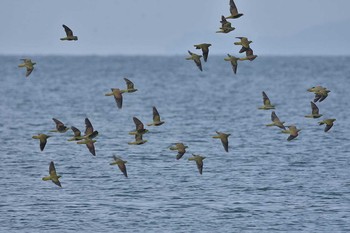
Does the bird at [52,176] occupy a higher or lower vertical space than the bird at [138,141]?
lower

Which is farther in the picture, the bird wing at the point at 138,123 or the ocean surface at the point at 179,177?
the bird wing at the point at 138,123

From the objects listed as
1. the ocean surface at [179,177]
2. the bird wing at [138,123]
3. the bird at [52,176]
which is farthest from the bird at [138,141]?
the bird at [52,176]

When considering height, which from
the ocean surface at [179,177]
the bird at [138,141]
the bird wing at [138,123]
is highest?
the bird wing at [138,123]

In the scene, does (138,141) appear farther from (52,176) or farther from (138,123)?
(52,176)

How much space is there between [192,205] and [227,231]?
3.81 metres

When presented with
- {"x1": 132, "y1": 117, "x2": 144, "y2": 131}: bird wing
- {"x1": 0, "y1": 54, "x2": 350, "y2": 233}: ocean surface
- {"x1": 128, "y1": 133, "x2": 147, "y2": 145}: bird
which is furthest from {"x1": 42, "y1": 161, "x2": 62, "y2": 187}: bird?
{"x1": 132, "y1": 117, "x2": 144, "y2": 131}: bird wing

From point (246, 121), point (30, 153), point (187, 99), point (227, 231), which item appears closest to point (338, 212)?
point (227, 231)

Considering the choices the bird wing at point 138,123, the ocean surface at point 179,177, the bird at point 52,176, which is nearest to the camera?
the ocean surface at point 179,177

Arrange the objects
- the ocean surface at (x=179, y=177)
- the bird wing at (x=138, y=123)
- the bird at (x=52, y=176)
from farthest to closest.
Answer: the bird wing at (x=138, y=123) → the bird at (x=52, y=176) → the ocean surface at (x=179, y=177)

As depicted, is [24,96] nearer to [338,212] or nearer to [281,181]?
[281,181]

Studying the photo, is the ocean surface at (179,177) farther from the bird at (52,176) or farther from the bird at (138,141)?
the bird at (138,141)

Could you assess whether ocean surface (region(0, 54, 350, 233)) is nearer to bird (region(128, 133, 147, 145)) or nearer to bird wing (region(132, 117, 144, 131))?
bird (region(128, 133, 147, 145))

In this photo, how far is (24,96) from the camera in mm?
100938

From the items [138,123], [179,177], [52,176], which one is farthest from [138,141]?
[179,177]
